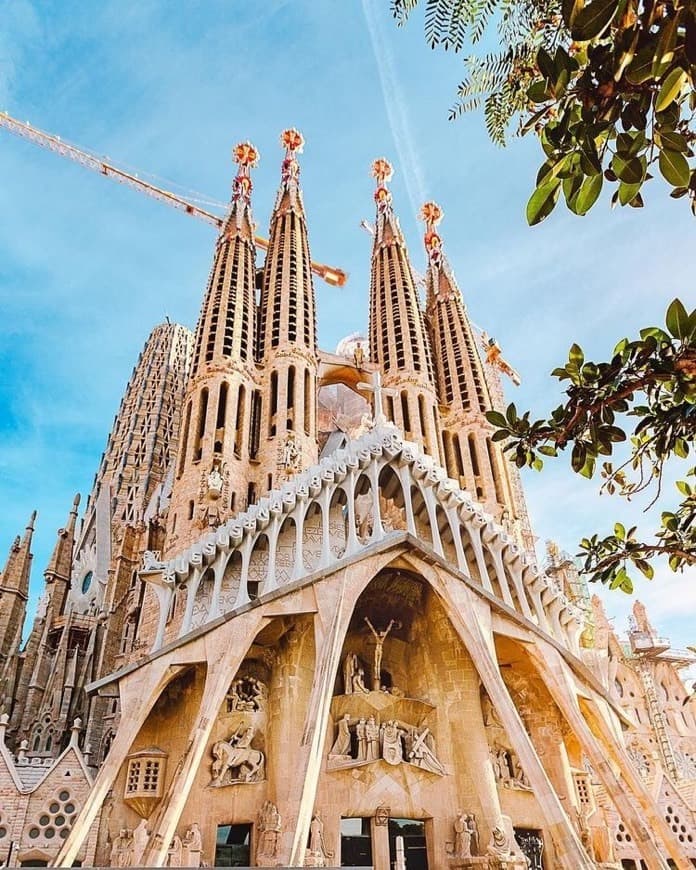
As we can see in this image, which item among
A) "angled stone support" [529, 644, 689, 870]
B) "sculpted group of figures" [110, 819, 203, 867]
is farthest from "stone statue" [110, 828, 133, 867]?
"angled stone support" [529, 644, 689, 870]

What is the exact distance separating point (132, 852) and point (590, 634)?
722 inches

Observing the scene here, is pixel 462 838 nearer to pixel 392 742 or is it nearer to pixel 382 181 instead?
pixel 392 742

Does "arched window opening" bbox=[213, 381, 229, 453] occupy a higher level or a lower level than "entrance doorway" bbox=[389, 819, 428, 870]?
higher

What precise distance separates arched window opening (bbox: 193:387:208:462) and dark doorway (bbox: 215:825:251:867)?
10185 millimetres

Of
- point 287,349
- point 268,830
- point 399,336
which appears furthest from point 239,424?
point 268,830

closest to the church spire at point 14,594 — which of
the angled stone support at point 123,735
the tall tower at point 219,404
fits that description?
the tall tower at point 219,404

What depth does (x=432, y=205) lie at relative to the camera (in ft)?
119

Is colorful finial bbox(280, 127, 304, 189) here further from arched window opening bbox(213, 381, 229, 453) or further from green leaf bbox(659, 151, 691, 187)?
green leaf bbox(659, 151, 691, 187)

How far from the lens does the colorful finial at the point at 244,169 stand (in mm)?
30641

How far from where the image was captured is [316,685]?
43.3ft

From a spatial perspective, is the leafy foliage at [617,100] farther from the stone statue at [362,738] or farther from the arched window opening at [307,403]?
the arched window opening at [307,403]

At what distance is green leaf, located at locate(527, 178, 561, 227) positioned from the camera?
204 centimetres

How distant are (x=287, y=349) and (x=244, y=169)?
12.5 m

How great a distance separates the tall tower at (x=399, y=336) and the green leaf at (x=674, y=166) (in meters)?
22.7
